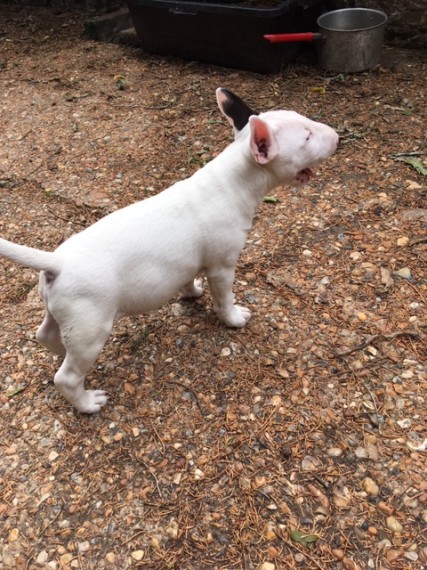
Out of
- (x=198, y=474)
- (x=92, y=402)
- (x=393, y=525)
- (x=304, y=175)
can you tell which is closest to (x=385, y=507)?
(x=393, y=525)

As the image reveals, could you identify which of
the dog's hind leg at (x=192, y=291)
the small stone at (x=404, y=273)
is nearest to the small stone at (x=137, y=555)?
the dog's hind leg at (x=192, y=291)

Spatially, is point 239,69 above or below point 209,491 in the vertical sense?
above

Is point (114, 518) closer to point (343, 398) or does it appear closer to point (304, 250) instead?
point (343, 398)

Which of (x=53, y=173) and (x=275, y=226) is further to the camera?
(x=53, y=173)

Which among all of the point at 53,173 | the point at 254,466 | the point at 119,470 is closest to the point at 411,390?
the point at 254,466

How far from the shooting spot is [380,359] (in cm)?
296

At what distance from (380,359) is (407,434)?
0.48m

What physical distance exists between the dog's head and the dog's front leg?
22.9 inches

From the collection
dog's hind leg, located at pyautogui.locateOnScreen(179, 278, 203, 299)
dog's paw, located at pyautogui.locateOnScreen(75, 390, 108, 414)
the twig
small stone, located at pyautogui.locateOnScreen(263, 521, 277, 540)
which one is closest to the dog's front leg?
dog's hind leg, located at pyautogui.locateOnScreen(179, 278, 203, 299)

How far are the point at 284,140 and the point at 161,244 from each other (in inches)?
30.8

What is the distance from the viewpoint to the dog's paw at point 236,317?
3109 mm

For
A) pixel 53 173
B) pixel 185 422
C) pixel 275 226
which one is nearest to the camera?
pixel 185 422

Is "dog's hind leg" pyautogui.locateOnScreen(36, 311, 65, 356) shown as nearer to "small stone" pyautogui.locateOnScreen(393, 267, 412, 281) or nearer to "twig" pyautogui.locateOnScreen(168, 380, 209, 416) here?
"twig" pyautogui.locateOnScreen(168, 380, 209, 416)

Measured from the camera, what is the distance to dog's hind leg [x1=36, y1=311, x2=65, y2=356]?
2621 mm
